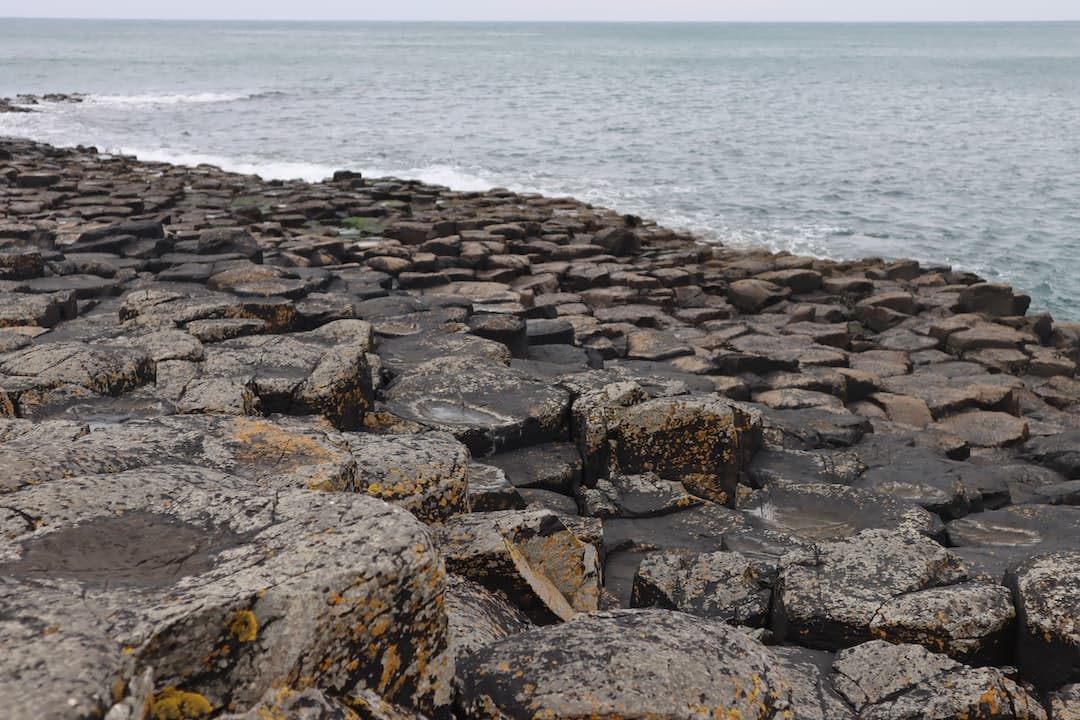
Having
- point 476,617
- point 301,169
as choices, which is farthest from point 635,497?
point 301,169

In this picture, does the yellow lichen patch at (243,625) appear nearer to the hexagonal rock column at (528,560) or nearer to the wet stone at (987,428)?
the hexagonal rock column at (528,560)

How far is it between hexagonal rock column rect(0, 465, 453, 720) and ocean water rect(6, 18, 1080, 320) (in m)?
16.3

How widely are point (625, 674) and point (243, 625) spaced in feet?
3.28

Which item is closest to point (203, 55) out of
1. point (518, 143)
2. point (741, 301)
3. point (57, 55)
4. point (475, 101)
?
point (57, 55)

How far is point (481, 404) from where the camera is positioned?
6195mm

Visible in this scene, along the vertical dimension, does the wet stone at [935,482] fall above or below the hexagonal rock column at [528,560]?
below

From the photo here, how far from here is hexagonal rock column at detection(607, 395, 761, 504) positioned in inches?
233

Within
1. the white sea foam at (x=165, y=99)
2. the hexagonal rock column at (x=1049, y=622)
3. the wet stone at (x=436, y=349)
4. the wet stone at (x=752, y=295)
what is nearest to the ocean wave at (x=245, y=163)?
the wet stone at (x=752, y=295)

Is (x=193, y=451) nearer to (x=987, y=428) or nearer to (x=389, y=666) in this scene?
(x=389, y=666)

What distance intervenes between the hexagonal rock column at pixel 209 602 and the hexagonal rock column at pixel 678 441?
10.9 ft

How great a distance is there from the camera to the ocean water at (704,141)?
22.0 meters

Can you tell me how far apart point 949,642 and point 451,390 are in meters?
3.53

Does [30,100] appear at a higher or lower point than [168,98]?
higher

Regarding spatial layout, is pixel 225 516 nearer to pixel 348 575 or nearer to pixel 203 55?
pixel 348 575
